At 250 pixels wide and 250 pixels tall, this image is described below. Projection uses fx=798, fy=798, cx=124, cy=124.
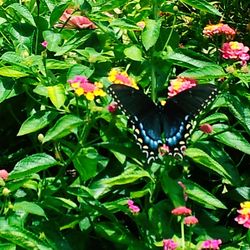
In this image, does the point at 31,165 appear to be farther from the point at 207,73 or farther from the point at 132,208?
the point at 207,73

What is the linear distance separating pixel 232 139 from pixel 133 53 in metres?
0.40

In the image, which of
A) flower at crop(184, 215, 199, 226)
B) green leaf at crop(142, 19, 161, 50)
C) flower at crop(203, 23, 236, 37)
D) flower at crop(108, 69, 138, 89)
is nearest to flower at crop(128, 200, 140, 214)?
flower at crop(184, 215, 199, 226)

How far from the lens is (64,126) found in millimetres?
2107

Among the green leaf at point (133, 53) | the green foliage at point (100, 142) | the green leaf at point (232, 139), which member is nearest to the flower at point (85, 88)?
the green foliage at point (100, 142)

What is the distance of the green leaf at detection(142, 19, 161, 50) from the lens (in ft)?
7.53

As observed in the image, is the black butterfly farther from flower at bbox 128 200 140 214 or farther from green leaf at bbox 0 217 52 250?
green leaf at bbox 0 217 52 250

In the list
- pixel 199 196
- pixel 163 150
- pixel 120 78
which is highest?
pixel 120 78

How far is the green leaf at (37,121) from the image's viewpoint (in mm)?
2252

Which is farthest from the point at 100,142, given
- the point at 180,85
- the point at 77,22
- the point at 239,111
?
the point at 77,22

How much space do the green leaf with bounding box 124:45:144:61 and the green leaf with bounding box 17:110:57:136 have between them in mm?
298

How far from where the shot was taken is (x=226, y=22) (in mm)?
3051

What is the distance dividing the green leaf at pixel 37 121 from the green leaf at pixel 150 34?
13.1 inches

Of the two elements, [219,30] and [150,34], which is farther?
[219,30]

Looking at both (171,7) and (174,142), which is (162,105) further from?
(171,7)
